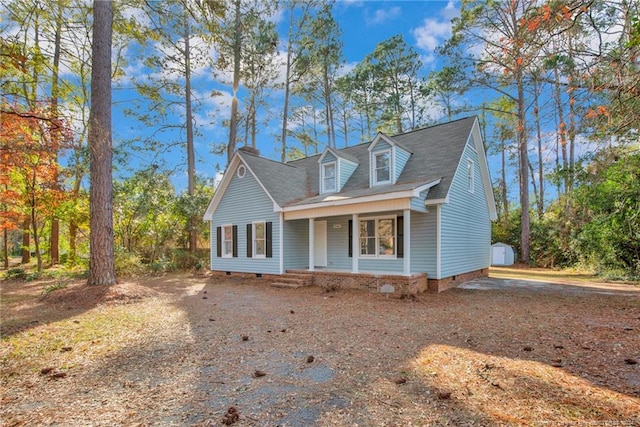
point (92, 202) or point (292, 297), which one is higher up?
point (92, 202)

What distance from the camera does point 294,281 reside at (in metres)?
11.4

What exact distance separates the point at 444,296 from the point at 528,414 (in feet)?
21.4

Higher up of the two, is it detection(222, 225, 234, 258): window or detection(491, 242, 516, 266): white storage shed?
detection(222, 225, 234, 258): window

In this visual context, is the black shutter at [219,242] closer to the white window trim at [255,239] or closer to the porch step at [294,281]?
the white window trim at [255,239]

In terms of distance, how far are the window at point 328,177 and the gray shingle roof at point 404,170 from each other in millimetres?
459

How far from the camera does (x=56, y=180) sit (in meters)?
14.3

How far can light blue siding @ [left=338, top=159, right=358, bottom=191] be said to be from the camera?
42.4ft

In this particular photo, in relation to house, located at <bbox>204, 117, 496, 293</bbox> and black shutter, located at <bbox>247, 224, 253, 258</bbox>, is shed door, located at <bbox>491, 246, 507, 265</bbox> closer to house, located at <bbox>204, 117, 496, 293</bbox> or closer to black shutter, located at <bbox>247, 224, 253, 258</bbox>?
house, located at <bbox>204, 117, 496, 293</bbox>

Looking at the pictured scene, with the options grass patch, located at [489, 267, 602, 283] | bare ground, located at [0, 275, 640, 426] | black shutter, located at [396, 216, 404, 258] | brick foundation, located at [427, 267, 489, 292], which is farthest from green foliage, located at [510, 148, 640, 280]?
black shutter, located at [396, 216, 404, 258]

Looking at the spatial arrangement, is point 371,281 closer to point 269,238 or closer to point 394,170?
point 394,170

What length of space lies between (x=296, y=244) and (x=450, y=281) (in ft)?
19.3

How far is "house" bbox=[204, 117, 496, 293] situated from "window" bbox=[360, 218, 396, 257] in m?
0.04

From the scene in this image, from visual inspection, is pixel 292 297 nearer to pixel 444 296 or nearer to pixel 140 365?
pixel 444 296

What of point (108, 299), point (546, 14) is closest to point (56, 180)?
point (108, 299)
